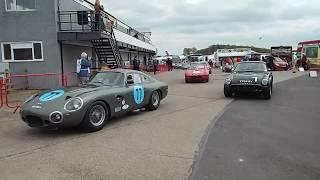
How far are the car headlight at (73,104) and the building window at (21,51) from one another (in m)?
12.9

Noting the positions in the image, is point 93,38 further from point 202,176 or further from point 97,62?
point 202,176

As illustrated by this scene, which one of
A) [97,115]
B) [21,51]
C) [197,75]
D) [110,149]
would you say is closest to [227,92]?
[97,115]

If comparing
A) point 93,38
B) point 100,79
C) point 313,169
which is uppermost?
point 93,38

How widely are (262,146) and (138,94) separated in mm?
4321

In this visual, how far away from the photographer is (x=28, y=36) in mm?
20219

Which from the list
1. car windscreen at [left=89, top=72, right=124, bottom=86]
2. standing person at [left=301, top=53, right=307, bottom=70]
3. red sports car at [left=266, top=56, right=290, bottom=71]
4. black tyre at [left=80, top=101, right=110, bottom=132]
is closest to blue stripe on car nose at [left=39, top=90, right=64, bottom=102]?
black tyre at [left=80, top=101, right=110, bottom=132]

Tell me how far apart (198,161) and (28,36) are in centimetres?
1632

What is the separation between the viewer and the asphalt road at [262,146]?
5637 mm

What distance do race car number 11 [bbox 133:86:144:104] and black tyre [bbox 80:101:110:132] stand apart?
4.83 feet

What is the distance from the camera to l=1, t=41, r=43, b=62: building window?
20.3 m

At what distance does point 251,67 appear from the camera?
51.1 feet

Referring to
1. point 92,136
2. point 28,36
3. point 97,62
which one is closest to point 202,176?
point 92,136

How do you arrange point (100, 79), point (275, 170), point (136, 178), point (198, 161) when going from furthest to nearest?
1. point (100, 79)
2. point (198, 161)
3. point (275, 170)
4. point (136, 178)

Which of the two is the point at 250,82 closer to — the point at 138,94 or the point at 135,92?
the point at 138,94
